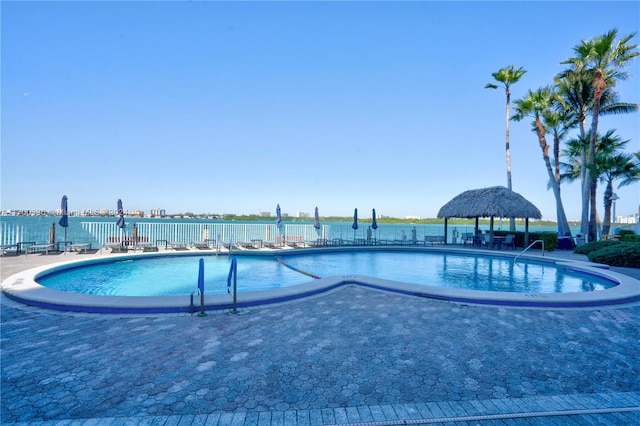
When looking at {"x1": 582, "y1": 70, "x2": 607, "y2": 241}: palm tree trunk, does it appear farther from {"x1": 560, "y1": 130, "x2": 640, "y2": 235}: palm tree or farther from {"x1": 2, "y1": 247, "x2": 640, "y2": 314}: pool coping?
{"x1": 2, "y1": 247, "x2": 640, "y2": 314}: pool coping

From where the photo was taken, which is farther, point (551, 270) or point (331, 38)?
point (331, 38)

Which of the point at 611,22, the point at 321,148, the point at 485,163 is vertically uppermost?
the point at 611,22

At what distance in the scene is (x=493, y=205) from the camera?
51.3 feet

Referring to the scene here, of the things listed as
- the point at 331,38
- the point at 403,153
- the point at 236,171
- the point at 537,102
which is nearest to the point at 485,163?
the point at 403,153

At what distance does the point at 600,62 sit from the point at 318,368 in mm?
21798

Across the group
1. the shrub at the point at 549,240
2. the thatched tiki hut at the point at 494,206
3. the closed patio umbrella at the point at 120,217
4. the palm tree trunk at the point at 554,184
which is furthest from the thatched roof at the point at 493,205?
the closed patio umbrella at the point at 120,217

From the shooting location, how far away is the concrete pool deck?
228 cm

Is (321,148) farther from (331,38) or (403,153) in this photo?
(331,38)

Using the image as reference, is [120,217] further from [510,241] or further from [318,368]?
[510,241]

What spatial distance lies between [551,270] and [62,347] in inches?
525

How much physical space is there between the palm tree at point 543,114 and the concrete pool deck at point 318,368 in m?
17.9

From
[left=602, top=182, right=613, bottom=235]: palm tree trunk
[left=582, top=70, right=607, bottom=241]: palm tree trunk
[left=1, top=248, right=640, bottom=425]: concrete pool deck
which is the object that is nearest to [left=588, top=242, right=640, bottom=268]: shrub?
[left=1, top=248, right=640, bottom=425]: concrete pool deck

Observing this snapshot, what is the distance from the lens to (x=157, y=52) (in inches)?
540

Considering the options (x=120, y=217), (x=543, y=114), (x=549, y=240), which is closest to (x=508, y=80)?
(x=543, y=114)
